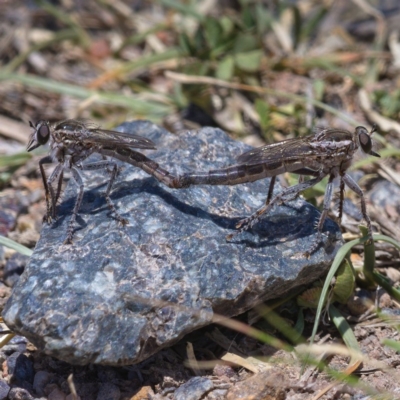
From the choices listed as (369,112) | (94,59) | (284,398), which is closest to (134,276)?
(284,398)

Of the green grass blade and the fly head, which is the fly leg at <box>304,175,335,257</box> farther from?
the green grass blade

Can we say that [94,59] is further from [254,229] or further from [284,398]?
[284,398]

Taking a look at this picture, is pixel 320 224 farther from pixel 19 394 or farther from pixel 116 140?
pixel 19 394

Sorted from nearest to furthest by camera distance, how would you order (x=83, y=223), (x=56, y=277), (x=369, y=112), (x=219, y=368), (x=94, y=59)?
(x=56, y=277)
(x=219, y=368)
(x=83, y=223)
(x=369, y=112)
(x=94, y=59)

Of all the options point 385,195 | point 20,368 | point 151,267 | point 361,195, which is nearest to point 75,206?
point 151,267

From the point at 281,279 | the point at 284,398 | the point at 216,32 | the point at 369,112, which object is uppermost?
the point at 216,32

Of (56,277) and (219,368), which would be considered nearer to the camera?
(56,277)

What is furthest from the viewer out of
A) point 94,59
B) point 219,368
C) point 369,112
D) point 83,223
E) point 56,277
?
point 94,59
